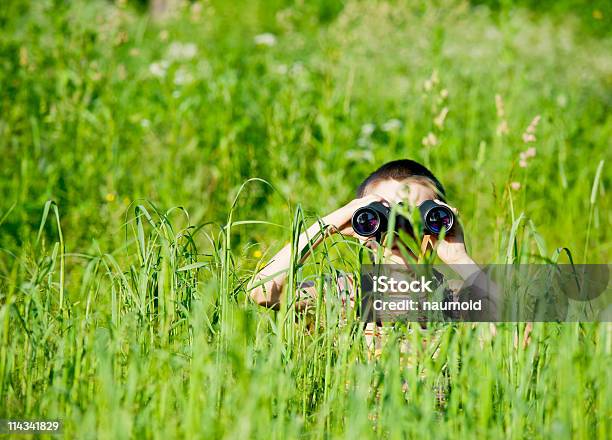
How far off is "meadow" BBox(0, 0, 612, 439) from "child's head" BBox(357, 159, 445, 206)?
20 centimetres

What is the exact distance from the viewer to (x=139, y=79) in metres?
4.30

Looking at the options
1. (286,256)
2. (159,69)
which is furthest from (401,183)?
(159,69)

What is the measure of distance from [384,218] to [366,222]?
0.18ft

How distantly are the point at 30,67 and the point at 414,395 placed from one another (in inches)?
118

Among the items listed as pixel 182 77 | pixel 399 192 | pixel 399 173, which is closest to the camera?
pixel 399 192

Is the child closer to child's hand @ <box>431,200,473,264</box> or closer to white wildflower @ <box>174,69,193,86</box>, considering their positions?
child's hand @ <box>431,200,473,264</box>

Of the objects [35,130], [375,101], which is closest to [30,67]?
[35,130]

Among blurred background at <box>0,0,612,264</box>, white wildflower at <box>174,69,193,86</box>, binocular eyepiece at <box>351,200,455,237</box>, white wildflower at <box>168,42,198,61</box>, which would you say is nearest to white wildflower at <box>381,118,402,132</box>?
blurred background at <box>0,0,612,264</box>

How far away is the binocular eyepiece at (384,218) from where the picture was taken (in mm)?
2133

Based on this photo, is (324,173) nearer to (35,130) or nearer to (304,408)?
(35,130)

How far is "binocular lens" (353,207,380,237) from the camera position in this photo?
2.16 m

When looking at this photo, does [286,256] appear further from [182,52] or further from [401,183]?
Answer: [182,52]

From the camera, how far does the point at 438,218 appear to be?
2152 mm

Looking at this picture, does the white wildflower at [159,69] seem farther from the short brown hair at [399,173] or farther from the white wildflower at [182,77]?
the short brown hair at [399,173]
